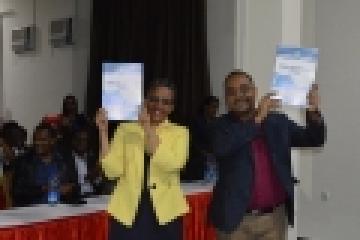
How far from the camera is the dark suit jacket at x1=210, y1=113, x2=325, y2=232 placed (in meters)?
3.48

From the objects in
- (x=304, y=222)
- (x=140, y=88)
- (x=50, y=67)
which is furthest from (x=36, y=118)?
(x=140, y=88)

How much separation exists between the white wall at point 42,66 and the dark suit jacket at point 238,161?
22.0ft

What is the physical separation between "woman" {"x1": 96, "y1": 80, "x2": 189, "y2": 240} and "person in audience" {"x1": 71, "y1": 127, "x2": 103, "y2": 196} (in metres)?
2.53

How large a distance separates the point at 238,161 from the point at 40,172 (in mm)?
2031

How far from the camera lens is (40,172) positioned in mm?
5129

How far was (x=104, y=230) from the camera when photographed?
470cm

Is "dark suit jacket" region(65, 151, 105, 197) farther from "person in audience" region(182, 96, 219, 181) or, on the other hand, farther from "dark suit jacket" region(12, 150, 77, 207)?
"person in audience" region(182, 96, 219, 181)

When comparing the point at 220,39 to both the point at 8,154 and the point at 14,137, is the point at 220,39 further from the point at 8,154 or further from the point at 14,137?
the point at 8,154

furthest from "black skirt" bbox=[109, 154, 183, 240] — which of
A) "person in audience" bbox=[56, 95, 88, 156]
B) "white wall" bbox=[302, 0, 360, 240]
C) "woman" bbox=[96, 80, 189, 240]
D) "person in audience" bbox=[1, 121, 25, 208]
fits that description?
"white wall" bbox=[302, 0, 360, 240]

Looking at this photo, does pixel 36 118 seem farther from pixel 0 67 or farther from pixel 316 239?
pixel 316 239

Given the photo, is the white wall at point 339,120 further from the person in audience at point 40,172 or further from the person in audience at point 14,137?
the person in audience at point 40,172

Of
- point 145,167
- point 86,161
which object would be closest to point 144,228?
point 145,167

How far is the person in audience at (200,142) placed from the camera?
22.1 feet

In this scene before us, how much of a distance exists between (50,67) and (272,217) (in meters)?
7.74
